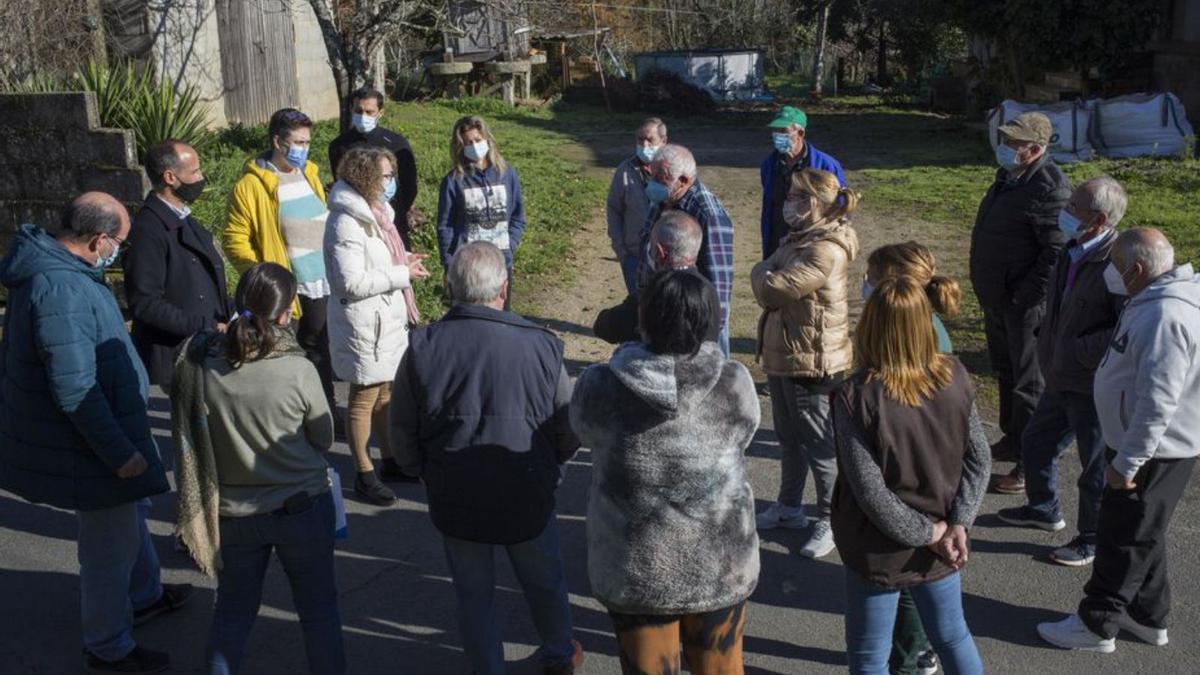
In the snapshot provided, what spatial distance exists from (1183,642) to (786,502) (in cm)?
169

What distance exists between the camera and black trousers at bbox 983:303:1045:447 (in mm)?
5613

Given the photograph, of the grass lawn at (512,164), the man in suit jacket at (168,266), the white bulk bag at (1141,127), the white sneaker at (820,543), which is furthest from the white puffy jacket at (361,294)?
the white bulk bag at (1141,127)

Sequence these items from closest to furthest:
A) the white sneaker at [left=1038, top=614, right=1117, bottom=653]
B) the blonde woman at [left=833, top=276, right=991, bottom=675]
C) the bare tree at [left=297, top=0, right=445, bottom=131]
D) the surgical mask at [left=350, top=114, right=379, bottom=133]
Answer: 1. the blonde woman at [left=833, top=276, right=991, bottom=675]
2. the white sneaker at [left=1038, top=614, right=1117, bottom=653]
3. the surgical mask at [left=350, top=114, right=379, bottom=133]
4. the bare tree at [left=297, top=0, right=445, bottom=131]

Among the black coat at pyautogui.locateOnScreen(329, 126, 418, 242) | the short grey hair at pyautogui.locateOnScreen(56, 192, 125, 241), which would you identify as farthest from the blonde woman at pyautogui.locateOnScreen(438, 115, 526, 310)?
the short grey hair at pyautogui.locateOnScreen(56, 192, 125, 241)

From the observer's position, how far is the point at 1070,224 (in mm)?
4812

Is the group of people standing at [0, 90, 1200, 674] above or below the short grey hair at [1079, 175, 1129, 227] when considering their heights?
below

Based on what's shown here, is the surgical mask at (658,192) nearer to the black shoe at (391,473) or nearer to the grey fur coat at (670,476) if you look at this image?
the black shoe at (391,473)

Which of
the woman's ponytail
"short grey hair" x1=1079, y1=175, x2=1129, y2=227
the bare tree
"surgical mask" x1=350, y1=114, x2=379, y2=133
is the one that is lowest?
the woman's ponytail

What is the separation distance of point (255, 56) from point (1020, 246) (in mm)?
13634

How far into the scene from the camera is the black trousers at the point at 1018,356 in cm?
561

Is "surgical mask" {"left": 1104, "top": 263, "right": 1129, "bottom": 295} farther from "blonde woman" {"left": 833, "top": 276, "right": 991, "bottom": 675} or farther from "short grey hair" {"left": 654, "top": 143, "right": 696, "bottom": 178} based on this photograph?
"short grey hair" {"left": 654, "top": 143, "right": 696, "bottom": 178}

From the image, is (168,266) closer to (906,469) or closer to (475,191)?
(475,191)

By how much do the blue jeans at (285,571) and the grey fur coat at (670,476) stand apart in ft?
3.34

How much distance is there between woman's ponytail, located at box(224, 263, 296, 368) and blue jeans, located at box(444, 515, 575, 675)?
0.85 m
